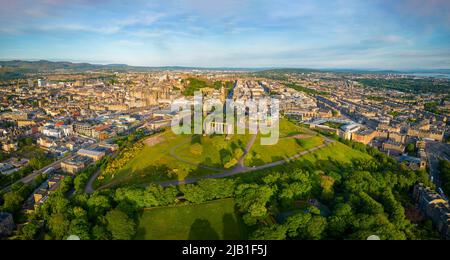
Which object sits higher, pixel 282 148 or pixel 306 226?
pixel 282 148

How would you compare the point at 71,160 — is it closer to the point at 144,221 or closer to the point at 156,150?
the point at 156,150

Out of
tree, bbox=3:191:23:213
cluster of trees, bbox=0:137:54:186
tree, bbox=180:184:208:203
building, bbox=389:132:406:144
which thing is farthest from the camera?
building, bbox=389:132:406:144

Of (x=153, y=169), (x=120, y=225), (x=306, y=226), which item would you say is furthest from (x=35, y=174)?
(x=306, y=226)

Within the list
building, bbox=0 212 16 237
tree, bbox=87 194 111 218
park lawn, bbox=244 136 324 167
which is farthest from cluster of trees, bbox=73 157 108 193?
park lawn, bbox=244 136 324 167

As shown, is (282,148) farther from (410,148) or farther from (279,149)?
(410,148)

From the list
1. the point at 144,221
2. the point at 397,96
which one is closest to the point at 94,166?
the point at 144,221

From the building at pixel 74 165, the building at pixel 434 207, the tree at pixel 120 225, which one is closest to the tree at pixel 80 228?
the tree at pixel 120 225

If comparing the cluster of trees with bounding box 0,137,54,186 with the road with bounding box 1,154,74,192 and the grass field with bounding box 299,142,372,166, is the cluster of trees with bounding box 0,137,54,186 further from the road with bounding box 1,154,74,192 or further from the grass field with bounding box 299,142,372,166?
the grass field with bounding box 299,142,372,166

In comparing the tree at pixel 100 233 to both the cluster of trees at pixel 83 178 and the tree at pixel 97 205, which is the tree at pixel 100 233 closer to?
the tree at pixel 97 205
